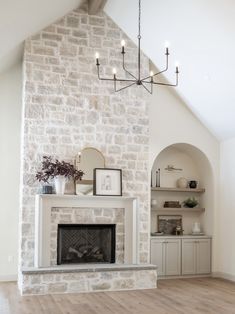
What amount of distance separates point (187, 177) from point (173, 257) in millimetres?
1726

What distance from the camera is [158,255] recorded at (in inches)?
333

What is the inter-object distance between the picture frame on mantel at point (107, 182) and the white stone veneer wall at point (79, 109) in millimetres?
164

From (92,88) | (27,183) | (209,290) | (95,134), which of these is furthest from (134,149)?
(209,290)

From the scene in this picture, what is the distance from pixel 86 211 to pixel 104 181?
60 centimetres

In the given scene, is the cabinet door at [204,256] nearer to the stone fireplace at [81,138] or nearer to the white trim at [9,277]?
the stone fireplace at [81,138]

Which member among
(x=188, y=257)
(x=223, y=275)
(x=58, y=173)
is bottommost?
(x=223, y=275)

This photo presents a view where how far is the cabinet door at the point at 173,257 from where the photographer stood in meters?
8.52

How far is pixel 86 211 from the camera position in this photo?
766 centimetres

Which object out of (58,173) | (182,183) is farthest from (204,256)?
(58,173)

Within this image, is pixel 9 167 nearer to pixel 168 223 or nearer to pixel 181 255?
pixel 168 223

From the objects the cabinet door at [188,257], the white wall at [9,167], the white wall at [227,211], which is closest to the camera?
the white wall at [9,167]

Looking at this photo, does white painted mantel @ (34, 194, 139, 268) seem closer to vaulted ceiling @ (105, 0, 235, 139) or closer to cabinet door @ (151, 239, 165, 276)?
cabinet door @ (151, 239, 165, 276)

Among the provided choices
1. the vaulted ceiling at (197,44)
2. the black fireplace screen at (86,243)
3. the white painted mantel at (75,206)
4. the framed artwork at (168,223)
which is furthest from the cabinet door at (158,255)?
the vaulted ceiling at (197,44)

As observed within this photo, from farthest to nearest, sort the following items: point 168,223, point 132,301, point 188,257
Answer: point 168,223 < point 188,257 < point 132,301
